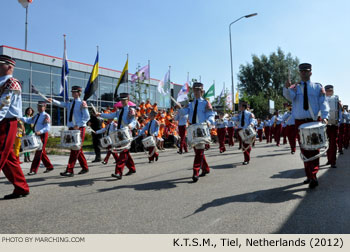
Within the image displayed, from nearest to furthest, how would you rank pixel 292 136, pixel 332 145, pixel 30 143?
pixel 30 143 → pixel 332 145 → pixel 292 136

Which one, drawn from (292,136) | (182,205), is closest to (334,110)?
(292,136)

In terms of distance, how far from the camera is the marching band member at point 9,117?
16.2 feet

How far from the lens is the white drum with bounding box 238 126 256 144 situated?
10023 millimetres

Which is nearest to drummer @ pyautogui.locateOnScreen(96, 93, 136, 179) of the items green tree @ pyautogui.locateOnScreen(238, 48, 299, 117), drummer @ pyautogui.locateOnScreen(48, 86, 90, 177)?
drummer @ pyautogui.locateOnScreen(48, 86, 90, 177)

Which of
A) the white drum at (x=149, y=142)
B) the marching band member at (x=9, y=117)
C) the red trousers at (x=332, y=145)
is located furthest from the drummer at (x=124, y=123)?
the red trousers at (x=332, y=145)

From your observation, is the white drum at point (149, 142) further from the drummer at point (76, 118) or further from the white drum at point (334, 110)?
the white drum at point (334, 110)

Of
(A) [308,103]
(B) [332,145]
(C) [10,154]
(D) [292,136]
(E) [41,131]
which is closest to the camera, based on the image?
(C) [10,154]

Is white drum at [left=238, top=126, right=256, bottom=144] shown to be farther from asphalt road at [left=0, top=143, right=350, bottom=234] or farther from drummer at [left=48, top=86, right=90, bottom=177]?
drummer at [left=48, top=86, right=90, bottom=177]

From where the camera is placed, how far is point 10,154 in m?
5.30

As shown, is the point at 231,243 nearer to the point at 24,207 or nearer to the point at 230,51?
the point at 24,207

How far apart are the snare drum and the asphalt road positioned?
2.64 feet

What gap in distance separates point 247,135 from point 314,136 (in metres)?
4.53

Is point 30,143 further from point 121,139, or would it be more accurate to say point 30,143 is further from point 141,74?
point 141,74

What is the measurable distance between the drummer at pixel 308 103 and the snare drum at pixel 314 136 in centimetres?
28
